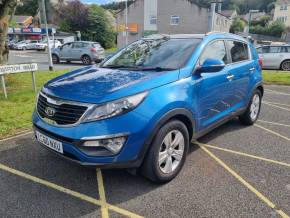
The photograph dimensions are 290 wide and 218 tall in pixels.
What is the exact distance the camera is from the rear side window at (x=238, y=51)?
4.70 m

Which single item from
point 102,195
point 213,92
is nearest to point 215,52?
point 213,92

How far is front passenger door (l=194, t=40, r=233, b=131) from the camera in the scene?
148 inches

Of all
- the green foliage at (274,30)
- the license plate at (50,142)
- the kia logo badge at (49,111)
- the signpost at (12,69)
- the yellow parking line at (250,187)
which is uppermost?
the green foliage at (274,30)

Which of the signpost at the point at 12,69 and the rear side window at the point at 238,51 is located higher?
the rear side window at the point at 238,51

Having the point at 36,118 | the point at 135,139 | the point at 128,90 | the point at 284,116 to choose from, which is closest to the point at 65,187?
the point at 36,118

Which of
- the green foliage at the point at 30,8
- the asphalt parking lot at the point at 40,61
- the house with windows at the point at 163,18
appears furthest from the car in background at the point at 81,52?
the green foliage at the point at 30,8

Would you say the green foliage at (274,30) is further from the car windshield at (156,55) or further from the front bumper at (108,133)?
the front bumper at (108,133)

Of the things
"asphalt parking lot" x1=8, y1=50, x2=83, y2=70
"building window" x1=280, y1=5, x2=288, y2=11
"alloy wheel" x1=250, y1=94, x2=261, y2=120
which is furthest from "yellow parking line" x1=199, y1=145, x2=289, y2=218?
"building window" x1=280, y1=5, x2=288, y2=11

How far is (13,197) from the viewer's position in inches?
124

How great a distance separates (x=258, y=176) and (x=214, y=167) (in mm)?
567

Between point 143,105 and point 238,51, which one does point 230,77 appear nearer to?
point 238,51

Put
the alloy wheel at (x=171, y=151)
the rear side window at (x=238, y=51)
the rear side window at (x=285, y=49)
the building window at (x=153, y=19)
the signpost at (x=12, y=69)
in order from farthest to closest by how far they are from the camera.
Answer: the building window at (x=153, y=19), the rear side window at (x=285, y=49), the signpost at (x=12, y=69), the rear side window at (x=238, y=51), the alloy wheel at (x=171, y=151)

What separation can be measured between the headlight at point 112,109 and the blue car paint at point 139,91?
0.04 m

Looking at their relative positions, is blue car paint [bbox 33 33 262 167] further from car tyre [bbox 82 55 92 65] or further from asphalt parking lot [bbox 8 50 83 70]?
car tyre [bbox 82 55 92 65]
